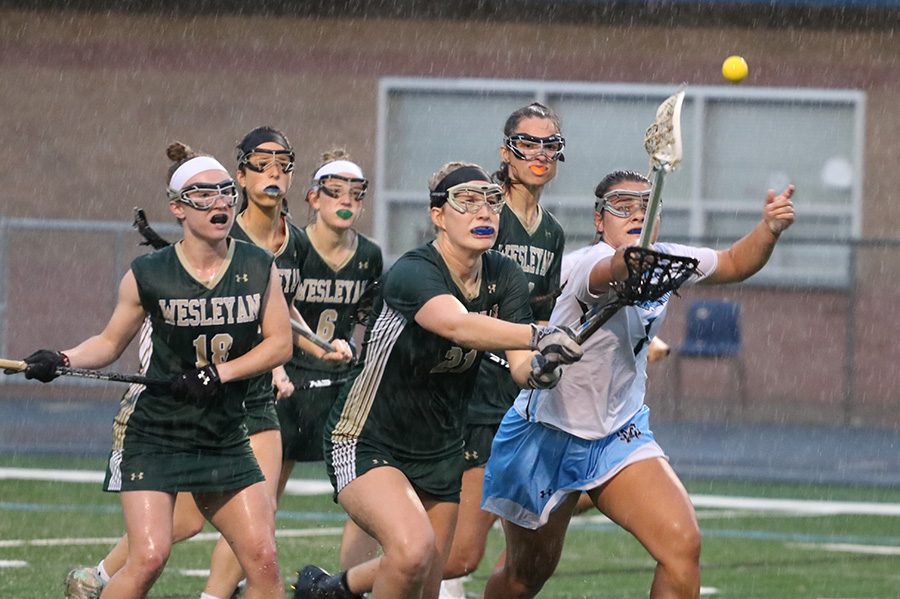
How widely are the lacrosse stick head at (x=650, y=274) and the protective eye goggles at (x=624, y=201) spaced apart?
0.90 m

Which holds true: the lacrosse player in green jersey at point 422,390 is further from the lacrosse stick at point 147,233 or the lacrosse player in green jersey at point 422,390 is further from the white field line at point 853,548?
the white field line at point 853,548

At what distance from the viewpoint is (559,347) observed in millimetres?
5910

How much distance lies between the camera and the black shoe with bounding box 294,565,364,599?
7.02 m

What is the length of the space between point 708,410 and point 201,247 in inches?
482

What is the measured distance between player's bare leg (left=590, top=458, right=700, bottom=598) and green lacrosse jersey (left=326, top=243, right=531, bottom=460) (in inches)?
26.5

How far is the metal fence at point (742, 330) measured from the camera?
18.2 m

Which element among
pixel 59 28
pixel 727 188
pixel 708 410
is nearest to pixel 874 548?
pixel 708 410

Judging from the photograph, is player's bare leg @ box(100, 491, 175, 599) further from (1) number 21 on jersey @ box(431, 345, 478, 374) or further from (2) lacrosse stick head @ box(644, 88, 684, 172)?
(2) lacrosse stick head @ box(644, 88, 684, 172)

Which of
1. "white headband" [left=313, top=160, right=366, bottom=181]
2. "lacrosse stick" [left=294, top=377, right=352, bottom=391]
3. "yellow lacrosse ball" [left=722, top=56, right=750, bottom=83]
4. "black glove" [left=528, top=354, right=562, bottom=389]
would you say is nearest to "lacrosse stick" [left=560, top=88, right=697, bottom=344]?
"black glove" [left=528, top=354, right=562, bottom=389]

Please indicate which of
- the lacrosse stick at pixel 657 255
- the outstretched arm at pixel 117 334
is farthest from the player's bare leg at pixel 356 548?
the lacrosse stick at pixel 657 255

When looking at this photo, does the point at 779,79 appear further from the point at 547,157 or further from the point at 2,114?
the point at 547,157

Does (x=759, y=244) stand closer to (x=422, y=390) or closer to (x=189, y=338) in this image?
(x=422, y=390)

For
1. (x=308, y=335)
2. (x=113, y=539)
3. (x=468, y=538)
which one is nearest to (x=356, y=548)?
(x=468, y=538)

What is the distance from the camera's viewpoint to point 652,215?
6012 mm
